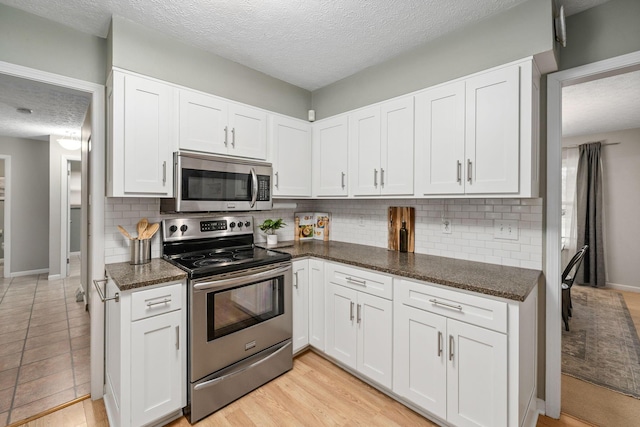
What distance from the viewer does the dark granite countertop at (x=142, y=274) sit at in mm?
1646

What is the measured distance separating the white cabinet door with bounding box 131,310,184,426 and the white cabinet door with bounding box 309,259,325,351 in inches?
42.0

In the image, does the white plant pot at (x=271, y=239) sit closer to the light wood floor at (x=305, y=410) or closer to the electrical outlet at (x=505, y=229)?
the light wood floor at (x=305, y=410)

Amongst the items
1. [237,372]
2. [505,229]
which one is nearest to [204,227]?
[237,372]

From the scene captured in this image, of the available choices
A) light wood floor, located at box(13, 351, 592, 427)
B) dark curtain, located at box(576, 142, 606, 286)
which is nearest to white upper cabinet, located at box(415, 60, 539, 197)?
light wood floor, located at box(13, 351, 592, 427)

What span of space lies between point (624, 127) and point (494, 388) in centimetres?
526

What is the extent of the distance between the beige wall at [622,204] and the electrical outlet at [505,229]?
4.31 metres

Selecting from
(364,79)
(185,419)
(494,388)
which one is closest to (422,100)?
(364,79)

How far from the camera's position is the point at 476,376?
5.22ft

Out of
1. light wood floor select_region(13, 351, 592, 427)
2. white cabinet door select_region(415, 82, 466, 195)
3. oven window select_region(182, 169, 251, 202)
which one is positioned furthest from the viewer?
oven window select_region(182, 169, 251, 202)

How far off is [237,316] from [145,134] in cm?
138

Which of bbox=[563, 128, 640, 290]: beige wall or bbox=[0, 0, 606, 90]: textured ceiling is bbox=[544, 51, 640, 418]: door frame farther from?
bbox=[563, 128, 640, 290]: beige wall

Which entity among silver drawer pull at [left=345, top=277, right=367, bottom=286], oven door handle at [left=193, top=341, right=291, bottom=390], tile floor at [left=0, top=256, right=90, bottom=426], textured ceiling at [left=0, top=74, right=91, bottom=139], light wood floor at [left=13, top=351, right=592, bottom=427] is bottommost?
light wood floor at [left=13, top=351, right=592, bottom=427]

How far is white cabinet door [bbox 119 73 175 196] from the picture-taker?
189 cm

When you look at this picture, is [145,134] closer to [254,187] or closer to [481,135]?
[254,187]
